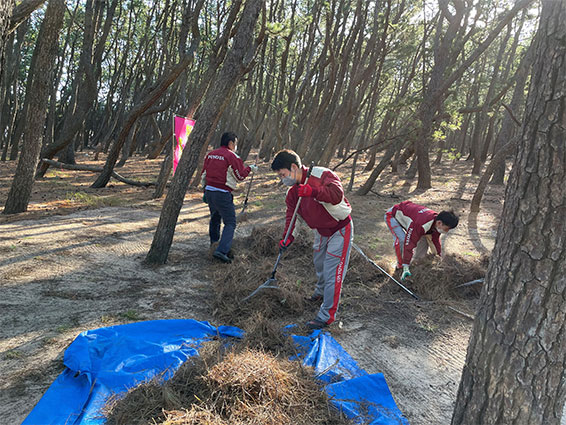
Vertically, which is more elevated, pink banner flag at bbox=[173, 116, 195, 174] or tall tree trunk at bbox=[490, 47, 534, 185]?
tall tree trunk at bbox=[490, 47, 534, 185]

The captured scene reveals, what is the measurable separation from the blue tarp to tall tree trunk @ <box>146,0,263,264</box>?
2273 mm

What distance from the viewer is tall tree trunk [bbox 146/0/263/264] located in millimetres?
5543

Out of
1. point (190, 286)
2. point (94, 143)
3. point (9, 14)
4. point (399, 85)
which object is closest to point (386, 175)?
point (399, 85)

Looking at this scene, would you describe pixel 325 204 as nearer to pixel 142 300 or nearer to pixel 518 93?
pixel 142 300

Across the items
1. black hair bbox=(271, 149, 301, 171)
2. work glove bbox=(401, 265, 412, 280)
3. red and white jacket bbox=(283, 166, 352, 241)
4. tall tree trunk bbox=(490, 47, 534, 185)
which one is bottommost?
work glove bbox=(401, 265, 412, 280)

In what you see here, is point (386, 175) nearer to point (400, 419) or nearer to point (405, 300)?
point (405, 300)

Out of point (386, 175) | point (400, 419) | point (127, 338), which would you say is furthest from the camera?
point (386, 175)

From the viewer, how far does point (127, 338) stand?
3.24m

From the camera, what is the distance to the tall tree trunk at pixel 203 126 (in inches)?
218

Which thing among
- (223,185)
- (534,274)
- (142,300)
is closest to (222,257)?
(223,185)

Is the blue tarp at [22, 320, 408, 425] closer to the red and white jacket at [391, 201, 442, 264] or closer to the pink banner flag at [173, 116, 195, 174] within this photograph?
the red and white jacket at [391, 201, 442, 264]

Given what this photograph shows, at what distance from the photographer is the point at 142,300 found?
4375 millimetres

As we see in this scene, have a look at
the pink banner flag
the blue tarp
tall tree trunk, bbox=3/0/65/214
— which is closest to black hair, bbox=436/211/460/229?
the blue tarp

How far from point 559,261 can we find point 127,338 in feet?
10.2
